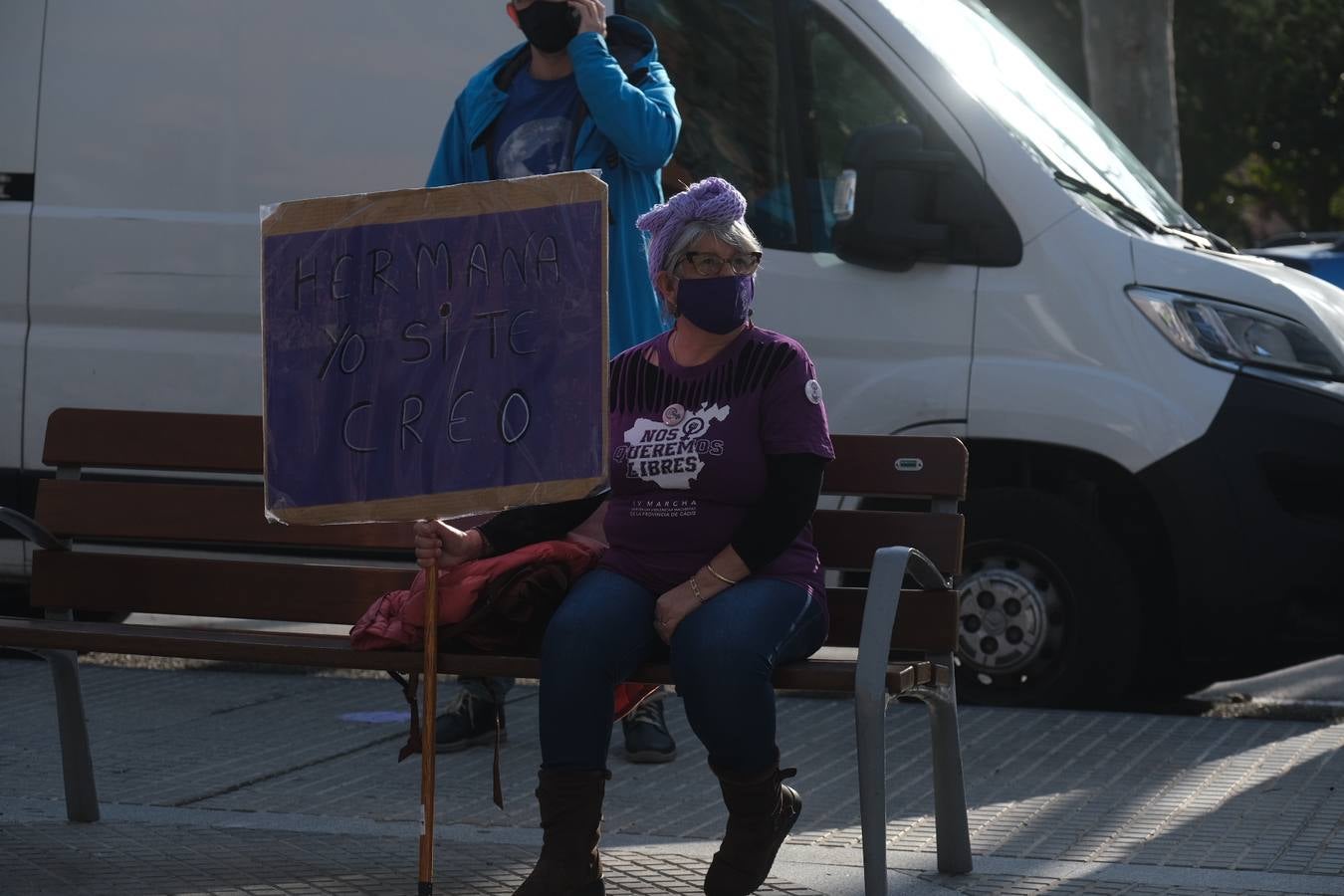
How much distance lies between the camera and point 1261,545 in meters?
6.11

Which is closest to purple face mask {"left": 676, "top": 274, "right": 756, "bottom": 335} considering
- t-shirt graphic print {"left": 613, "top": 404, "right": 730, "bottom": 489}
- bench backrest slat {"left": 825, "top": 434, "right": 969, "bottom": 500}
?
t-shirt graphic print {"left": 613, "top": 404, "right": 730, "bottom": 489}

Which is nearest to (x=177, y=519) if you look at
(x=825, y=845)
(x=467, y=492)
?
(x=467, y=492)

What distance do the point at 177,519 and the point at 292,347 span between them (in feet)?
3.38

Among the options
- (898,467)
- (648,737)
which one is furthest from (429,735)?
(648,737)

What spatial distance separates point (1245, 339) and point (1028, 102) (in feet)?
3.55

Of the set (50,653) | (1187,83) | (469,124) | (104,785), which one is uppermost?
(1187,83)

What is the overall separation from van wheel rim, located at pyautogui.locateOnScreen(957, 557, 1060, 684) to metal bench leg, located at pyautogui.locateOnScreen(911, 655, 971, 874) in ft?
6.64

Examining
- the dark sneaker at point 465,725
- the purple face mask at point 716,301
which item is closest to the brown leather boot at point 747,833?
the purple face mask at point 716,301

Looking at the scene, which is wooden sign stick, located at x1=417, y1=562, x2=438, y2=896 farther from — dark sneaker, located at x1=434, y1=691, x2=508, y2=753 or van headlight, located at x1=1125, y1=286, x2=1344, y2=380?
van headlight, located at x1=1125, y1=286, x2=1344, y2=380

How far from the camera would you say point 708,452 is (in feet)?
13.5

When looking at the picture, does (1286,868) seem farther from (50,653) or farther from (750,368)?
(50,653)

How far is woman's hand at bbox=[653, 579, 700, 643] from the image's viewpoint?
4.04 meters

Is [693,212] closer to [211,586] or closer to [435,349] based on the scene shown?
[435,349]

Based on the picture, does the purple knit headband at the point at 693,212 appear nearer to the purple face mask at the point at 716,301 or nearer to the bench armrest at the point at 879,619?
the purple face mask at the point at 716,301
